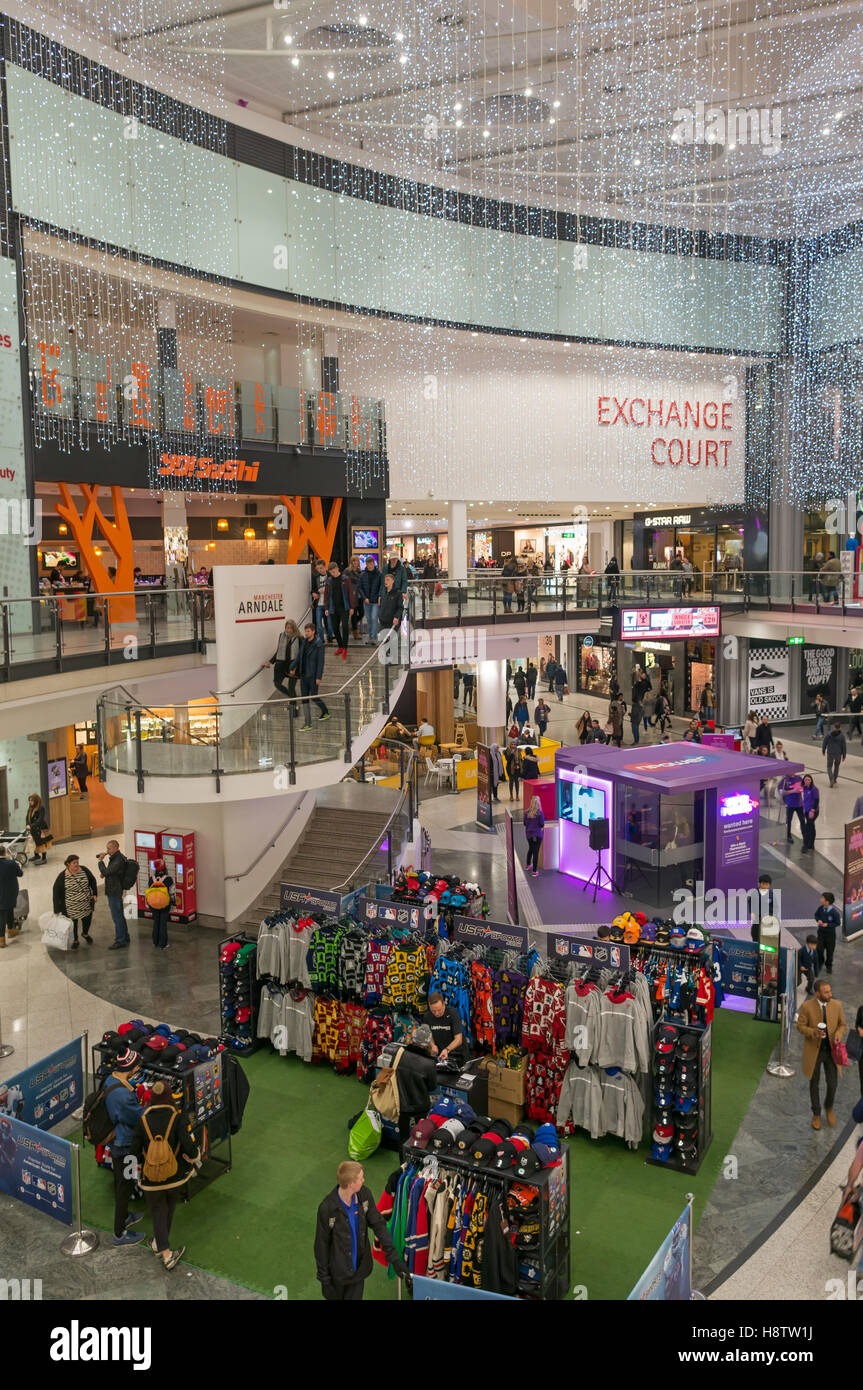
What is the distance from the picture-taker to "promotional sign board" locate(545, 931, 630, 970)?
8.52m

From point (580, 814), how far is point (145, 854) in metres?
6.13

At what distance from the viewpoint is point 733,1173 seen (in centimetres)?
769

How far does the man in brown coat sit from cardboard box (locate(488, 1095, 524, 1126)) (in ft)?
7.79

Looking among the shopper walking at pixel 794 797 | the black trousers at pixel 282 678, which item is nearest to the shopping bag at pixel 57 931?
the black trousers at pixel 282 678

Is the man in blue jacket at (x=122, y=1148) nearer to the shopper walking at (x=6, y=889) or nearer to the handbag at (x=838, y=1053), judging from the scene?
the handbag at (x=838, y=1053)

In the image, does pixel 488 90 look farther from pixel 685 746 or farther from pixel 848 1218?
pixel 848 1218

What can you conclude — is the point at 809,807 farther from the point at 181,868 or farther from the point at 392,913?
the point at 181,868

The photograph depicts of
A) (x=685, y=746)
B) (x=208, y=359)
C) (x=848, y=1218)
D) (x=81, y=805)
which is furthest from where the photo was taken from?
(x=208, y=359)

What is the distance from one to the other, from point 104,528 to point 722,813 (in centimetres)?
1045

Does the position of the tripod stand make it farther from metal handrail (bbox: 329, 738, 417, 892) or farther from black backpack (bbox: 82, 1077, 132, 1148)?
black backpack (bbox: 82, 1077, 132, 1148)

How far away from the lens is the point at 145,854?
13.5 metres

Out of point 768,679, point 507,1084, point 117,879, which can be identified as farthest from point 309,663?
point 768,679
